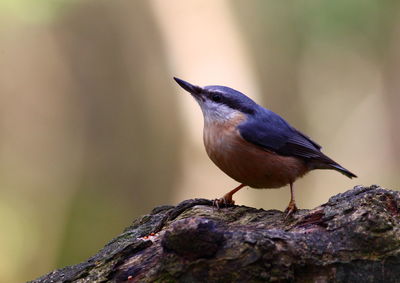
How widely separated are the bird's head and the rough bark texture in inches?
63.7

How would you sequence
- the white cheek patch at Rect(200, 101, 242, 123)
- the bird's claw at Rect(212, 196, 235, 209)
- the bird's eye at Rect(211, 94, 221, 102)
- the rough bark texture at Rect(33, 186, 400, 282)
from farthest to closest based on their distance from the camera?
the bird's eye at Rect(211, 94, 221, 102) < the white cheek patch at Rect(200, 101, 242, 123) < the bird's claw at Rect(212, 196, 235, 209) < the rough bark texture at Rect(33, 186, 400, 282)

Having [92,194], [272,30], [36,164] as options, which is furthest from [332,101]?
[36,164]

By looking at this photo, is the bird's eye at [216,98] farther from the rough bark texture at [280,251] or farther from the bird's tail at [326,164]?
the rough bark texture at [280,251]

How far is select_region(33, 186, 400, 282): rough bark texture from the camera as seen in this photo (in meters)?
2.94

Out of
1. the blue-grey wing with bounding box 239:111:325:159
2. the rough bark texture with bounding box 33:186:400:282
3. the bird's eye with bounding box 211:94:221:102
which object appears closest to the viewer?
the rough bark texture with bounding box 33:186:400:282

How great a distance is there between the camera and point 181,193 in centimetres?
1059

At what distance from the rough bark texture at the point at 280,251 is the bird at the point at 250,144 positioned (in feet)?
3.45

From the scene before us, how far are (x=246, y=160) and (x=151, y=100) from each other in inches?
389

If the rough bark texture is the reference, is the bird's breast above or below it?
above

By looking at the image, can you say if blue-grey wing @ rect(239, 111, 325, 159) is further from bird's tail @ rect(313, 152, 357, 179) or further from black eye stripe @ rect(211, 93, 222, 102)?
black eye stripe @ rect(211, 93, 222, 102)

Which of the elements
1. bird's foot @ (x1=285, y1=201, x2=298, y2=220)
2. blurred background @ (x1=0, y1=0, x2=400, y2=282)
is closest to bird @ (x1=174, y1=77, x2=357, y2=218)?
bird's foot @ (x1=285, y1=201, x2=298, y2=220)

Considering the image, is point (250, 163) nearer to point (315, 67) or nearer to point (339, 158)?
point (339, 158)

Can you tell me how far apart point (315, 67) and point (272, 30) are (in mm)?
1599

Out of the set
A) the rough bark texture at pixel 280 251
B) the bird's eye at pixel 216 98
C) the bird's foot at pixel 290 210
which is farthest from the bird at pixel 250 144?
the rough bark texture at pixel 280 251
